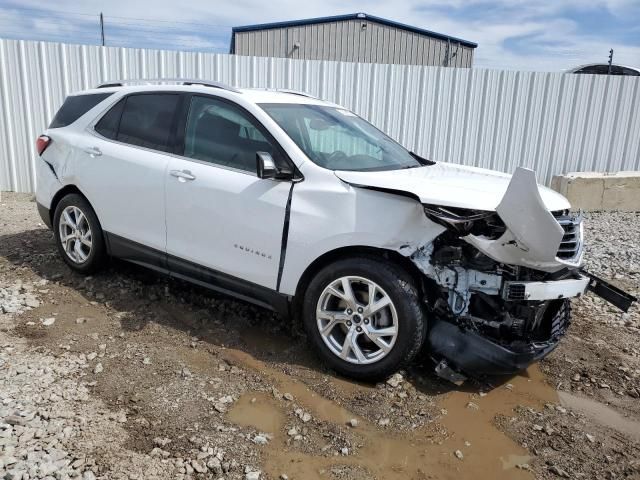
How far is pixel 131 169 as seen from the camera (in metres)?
4.39

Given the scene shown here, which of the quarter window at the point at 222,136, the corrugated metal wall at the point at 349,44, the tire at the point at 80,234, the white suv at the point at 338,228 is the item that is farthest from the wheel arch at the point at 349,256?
the corrugated metal wall at the point at 349,44

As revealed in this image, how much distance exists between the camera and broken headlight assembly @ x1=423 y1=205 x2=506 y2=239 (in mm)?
3127

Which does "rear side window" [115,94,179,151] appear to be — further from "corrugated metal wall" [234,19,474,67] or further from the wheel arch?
"corrugated metal wall" [234,19,474,67]

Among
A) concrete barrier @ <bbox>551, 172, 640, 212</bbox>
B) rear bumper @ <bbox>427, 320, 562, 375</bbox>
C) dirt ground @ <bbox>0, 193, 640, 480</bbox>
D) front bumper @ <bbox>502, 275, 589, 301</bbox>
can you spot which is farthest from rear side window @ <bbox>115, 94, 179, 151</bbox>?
concrete barrier @ <bbox>551, 172, 640, 212</bbox>

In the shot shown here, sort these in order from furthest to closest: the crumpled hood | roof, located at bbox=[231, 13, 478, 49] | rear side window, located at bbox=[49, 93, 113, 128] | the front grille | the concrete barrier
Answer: roof, located at bbox=[231, 13, 478, 49] < the concrete barrier < rear side window, located at bbox=[49, 93, 113, 128] < the front grille < the crumpled hood

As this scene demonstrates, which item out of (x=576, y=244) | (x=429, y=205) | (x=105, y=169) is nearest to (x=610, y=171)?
(x=576, y=244)

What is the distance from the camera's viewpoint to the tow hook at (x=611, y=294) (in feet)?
12.0

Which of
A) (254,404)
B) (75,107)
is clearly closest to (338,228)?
(254,404)

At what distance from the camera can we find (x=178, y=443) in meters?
2.82

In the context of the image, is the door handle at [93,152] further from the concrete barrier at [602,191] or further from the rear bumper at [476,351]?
the concrete barrier at [602,191]

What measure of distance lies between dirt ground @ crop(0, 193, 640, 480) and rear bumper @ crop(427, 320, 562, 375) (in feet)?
0.89

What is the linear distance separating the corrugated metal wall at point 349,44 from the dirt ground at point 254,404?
53.0 feet

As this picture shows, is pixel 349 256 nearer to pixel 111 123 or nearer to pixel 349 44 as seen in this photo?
pixel 111 123

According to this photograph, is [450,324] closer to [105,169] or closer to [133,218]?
[133,218]
